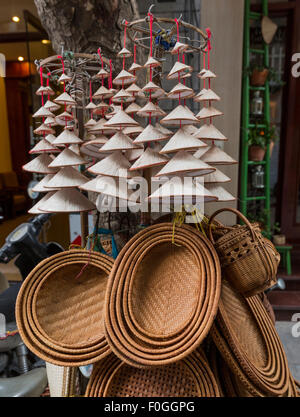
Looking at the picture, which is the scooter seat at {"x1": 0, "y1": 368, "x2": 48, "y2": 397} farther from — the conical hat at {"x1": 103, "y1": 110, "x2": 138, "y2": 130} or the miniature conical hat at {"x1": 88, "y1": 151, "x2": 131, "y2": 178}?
the conical hat at {"x1": 103, "y1": 110, "x2": 138, "y2": 130}

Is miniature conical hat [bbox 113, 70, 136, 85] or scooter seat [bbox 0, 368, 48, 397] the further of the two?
scooter seat [bbox 0, 368, 48, 397]

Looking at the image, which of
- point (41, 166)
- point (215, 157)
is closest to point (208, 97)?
point (215, 157)

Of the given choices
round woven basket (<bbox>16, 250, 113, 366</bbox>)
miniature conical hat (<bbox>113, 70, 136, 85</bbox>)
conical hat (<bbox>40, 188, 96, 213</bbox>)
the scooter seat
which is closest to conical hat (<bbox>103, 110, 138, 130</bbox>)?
miniature conical hat (<bbox>113, 70, 136, 85</bbox>)

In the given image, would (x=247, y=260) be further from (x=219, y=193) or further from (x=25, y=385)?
(x=25, y=385)

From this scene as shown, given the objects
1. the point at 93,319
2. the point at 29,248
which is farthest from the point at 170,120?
the point at 29,248

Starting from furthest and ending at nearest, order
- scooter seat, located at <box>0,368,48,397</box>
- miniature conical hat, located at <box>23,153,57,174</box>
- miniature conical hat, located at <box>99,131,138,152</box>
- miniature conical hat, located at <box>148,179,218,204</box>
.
A: scooter seat, located at <box>0,368,48,397</box>
miniature conical hat, located at <box>23,153,57,174</box>
miniature conical hat, located at <box>99,131,138,152</box>
miniature conical hat, located at <box>148,179,218,204</box>

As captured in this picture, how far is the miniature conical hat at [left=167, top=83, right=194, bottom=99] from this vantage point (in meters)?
0.67

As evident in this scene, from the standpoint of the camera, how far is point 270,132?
2.54m

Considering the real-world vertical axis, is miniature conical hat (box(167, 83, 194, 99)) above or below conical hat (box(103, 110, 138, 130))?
above

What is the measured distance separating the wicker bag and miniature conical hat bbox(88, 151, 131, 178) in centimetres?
31

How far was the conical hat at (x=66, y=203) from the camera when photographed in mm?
734

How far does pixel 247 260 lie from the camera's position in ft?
2.30

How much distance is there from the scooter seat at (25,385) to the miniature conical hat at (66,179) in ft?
2.73
